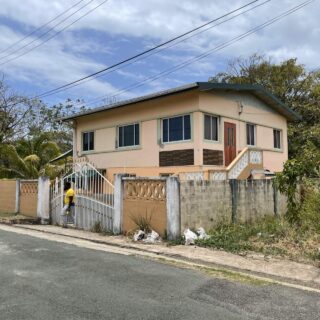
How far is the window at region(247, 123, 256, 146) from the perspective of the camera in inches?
843

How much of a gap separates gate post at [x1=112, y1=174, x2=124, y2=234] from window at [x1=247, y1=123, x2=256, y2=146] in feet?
33.6

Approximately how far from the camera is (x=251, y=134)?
71.2 ft

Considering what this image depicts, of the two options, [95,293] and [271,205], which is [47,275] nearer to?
[95,293]

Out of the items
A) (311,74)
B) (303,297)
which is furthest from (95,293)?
(311,74)

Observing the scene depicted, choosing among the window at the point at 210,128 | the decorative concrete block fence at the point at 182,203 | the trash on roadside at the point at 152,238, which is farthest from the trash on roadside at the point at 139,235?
the window at the point at 210,128

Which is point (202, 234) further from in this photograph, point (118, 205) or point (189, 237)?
point (118, 205)

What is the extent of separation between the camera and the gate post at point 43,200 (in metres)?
16.4

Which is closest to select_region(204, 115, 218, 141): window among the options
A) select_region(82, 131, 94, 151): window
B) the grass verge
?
the grass verge

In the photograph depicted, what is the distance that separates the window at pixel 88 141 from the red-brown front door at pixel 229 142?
7.77 meters

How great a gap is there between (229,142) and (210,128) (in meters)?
1.54

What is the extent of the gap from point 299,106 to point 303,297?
27534mm

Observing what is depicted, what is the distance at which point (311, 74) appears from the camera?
33125 millimetres

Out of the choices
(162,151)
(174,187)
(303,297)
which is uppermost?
(162,151)

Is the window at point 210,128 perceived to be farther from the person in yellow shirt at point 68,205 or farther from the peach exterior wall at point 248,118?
A: the person in yellow shirt at point 68,205
